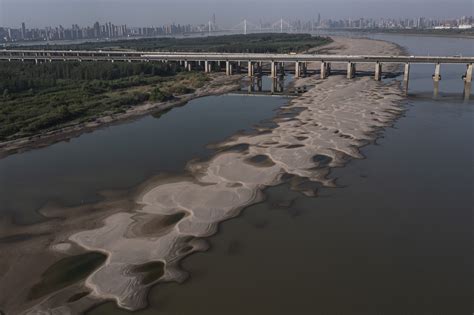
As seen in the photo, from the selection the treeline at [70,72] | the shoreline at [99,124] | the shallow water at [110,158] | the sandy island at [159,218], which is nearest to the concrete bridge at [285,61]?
the treeline at [70,72]

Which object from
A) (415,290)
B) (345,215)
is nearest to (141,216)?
(345,215)

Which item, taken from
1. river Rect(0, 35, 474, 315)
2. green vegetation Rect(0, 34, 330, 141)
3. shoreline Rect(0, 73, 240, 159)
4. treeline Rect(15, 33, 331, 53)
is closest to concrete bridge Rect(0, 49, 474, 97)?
green vegetation Rect(0, 34, 330, 141)

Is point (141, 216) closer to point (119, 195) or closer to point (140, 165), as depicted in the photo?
point (119, 195)

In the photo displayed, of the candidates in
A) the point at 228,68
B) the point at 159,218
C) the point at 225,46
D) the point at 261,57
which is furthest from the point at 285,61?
the point at 225,46

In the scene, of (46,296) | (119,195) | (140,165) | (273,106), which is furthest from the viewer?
(273,106)

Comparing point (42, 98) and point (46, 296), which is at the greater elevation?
point (42, 98)

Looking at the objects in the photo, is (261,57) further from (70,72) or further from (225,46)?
(225,46)

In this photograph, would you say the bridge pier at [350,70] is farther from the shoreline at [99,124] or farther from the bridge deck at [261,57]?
the shoreline at [99,124]

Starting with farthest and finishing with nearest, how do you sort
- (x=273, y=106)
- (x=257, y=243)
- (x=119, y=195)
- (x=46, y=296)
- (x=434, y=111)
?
(x=273, y=106), (x=434, y=111), (x=119, y=195), (x=257, y=243), (x=46, y=296)
